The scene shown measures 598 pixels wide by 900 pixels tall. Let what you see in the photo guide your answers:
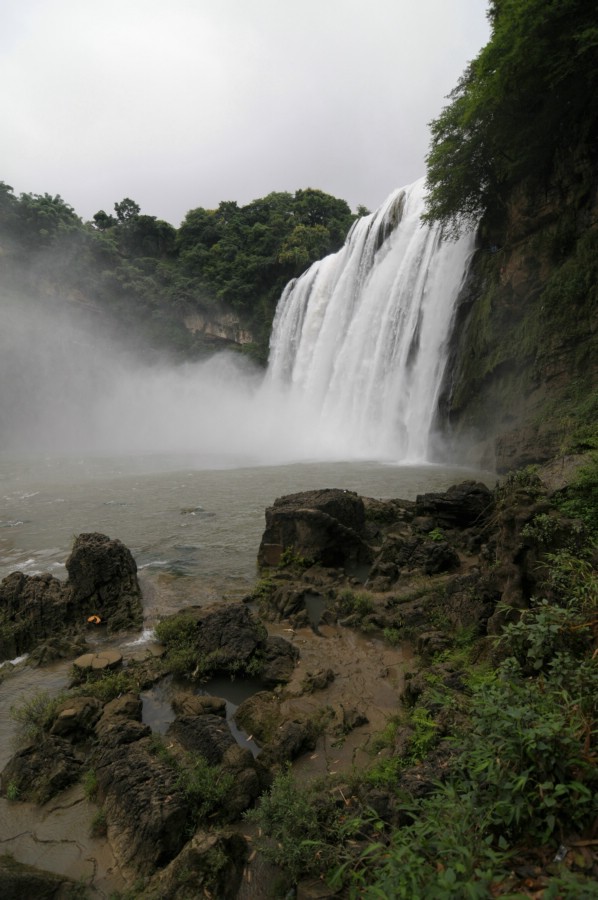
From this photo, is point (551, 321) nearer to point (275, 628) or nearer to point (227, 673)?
point (275, 628)

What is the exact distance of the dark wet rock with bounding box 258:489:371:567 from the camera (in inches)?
340

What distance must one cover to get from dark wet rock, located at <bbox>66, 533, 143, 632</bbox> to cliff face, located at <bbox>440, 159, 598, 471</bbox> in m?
10.2

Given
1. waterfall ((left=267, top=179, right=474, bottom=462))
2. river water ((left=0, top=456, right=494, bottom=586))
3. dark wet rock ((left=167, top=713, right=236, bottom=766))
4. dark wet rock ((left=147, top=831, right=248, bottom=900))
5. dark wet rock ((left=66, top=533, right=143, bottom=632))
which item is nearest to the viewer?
dark wet rock ((left=147, top=831, right=248, bottom=900))

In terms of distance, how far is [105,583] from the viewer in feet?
24.9

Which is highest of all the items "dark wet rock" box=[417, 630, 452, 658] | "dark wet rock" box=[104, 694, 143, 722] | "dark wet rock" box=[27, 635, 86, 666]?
"dark wet rock" box=[417, 630, 452, 658]

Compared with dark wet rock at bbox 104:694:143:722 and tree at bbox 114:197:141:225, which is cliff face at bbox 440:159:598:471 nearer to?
dark wet rock at bbox 104:694:143:722

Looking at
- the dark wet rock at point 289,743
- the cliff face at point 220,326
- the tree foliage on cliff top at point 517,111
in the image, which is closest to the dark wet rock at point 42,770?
the dark wet rock at point 289,743

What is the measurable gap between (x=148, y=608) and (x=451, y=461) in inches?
558

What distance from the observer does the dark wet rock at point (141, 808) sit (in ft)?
10.6

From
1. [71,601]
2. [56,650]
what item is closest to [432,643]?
[56,650]

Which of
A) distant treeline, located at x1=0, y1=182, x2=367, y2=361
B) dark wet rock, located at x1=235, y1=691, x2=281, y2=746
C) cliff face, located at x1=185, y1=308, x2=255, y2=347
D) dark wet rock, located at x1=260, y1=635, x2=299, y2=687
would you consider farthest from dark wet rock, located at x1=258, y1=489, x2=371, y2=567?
cliff face, located at x1=185, y1=308, x2=255, y2=347

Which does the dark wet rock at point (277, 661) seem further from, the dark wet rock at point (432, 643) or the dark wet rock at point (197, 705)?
the dark wet rock at point (432, 643)

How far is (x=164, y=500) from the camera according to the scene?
14.4 m

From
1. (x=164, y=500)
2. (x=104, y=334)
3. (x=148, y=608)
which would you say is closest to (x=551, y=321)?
(x=164, y=500)
